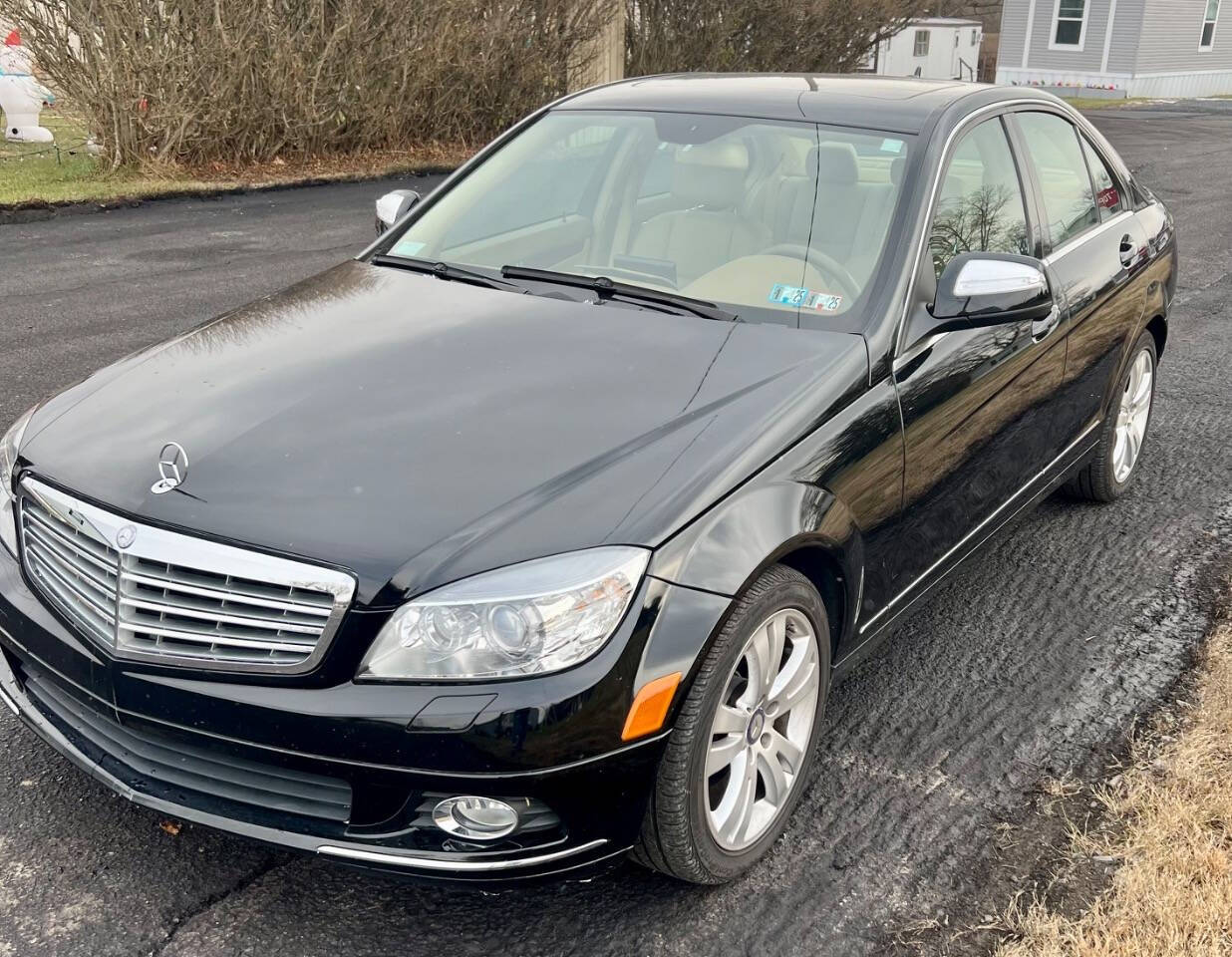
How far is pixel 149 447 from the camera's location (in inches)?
108

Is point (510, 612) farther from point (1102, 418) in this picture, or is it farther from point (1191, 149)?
point (1191, 149)

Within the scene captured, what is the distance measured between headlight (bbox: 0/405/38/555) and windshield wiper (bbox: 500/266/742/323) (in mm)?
1417

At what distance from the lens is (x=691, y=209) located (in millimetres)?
3750

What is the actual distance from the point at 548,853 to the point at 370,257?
7.38ft

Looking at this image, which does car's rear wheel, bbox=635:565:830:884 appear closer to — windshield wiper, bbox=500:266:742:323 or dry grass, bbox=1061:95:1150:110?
windshield wiper, bbox=500:266:742:323

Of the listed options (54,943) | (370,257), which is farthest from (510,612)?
(370,257)

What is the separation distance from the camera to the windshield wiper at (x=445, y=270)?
142 inches

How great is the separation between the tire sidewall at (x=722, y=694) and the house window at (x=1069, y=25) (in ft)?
118

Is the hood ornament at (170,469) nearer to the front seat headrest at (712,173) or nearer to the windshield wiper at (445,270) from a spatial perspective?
the windshield wiper at (445,270)

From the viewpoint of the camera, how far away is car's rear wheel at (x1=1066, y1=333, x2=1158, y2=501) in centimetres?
480

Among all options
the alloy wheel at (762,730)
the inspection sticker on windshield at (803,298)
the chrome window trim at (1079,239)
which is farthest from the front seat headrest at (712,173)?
the alloy wheel at (762,730)

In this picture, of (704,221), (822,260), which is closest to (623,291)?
(704,221)

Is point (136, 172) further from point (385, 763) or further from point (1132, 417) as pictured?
point (385, 763)

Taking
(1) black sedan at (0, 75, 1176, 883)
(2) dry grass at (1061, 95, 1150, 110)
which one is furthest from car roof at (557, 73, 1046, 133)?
(2) dry grass at (1061, 95, 1150, 110)
